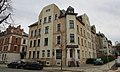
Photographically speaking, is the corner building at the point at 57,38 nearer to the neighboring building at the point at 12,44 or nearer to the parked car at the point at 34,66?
the parked car at the point at 34,66

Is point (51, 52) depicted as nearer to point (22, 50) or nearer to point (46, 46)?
point (46, 46)

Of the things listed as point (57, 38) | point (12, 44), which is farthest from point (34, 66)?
point (12, 44)

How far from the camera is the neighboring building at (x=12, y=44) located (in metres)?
49.6

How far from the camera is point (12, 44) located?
166ft

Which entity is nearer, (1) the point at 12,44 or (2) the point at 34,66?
(2) the point at 34,66

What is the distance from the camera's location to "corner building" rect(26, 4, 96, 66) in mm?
31297

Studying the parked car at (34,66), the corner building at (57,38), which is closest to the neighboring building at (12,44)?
the corner building at (57,38)

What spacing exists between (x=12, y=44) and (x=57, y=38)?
23438 millimetres

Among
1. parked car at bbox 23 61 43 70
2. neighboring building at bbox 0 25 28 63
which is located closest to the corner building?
parked car at bbox 23 61 43 70

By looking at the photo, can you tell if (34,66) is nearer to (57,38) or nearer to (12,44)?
(57,38)

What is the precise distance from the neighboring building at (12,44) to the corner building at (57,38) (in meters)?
12.0

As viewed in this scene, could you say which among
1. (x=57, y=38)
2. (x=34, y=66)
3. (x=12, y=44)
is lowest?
(x=34, y=66)

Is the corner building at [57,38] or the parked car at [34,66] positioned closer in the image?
the parked car at [34,66]

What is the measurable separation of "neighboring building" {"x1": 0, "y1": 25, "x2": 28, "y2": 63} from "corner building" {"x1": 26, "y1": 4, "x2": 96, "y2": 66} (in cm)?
1202
